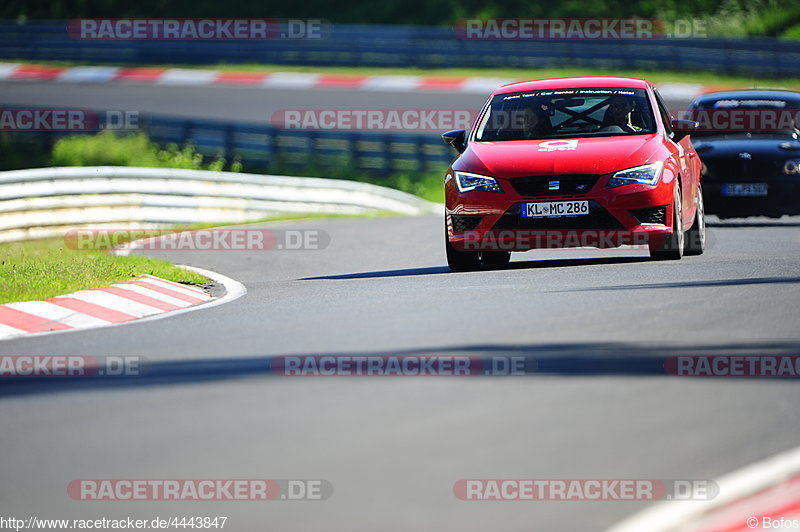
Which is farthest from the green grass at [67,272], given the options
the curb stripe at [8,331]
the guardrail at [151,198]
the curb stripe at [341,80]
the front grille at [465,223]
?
the curb stripe at [341,80]

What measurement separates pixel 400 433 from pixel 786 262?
746cm

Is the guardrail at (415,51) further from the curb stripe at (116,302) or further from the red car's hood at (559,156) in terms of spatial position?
the curb stripe at (116,302)

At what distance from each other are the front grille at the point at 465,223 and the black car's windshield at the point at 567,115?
0.99 m

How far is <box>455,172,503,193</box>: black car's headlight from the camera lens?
11.8 meters

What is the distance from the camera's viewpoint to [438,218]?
821 inches

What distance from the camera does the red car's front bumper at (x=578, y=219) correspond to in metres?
11.6

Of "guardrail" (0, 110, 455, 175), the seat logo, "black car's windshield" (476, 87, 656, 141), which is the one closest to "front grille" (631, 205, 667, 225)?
the seat logo

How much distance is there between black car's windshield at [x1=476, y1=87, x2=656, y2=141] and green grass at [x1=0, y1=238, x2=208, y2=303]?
3047 millimetres

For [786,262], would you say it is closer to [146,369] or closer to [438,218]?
[146,369]

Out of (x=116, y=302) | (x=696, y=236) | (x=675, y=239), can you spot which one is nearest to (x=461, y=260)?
(x=675, y=239)

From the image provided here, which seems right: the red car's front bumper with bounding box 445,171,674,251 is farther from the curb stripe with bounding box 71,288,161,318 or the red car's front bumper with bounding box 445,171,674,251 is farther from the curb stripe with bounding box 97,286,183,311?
the curb stripe with bounding box 71,288,161,318

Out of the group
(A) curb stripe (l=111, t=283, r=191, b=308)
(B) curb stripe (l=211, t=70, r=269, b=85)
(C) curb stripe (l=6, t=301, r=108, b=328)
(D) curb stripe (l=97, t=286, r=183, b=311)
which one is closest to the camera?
(C) curb stripe (l=6, t=301, r=108, b=328)

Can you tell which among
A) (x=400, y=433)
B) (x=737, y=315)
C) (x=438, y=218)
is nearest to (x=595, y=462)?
(x=400, y=433)

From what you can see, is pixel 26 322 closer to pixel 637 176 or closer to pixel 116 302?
pixel 116 302
